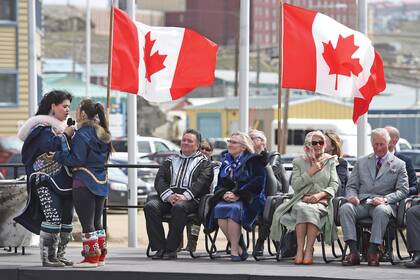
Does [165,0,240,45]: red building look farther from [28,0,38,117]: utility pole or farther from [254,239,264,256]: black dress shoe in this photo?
[254,239,264,256]: black dress shoe

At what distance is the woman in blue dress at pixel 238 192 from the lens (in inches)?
576

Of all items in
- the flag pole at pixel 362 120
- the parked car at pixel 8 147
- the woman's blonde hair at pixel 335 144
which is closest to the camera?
the woman's blonde hair at pixel 335 144

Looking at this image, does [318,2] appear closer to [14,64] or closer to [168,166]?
[14,64]

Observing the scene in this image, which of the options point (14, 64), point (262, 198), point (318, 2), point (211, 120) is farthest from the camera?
point (318, 2)

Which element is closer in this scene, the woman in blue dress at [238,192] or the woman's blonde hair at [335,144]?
the woman in blue dress at [238,192]

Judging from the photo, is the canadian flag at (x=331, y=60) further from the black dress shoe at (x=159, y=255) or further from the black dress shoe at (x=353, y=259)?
the black dress shoe at (x=353, y=259)

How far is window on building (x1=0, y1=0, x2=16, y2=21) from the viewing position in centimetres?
4441

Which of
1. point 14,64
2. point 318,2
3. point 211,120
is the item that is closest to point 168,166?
point 14,64

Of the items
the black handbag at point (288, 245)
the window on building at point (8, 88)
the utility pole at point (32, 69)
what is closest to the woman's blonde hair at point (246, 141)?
the black handbag at point (288, 245)

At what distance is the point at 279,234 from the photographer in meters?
14.4

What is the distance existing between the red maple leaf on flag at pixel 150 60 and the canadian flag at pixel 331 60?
67.5 inches

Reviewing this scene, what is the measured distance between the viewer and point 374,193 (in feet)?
47.0

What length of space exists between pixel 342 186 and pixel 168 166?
82.0 inches

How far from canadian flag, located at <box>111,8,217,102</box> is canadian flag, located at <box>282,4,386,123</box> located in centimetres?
115
